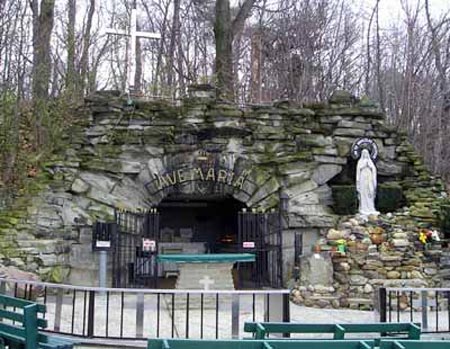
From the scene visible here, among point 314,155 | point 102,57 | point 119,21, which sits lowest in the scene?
point 314,155

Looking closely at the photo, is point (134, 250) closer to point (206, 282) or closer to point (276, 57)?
point (206, 282)

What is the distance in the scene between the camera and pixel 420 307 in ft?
30.7

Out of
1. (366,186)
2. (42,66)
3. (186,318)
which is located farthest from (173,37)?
(186,318)

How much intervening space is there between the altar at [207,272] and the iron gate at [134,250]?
154 centimetres

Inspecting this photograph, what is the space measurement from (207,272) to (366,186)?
4.10 metres

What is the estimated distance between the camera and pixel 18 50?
1658cm

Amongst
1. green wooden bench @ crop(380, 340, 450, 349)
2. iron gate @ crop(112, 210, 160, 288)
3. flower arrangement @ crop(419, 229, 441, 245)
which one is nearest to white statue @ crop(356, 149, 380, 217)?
flower arrangement @ crop(419, 229, 441, 245)

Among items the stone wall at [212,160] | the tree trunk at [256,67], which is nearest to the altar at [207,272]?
the stone wall at [212,160]

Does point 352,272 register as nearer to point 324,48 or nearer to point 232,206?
point 232,206

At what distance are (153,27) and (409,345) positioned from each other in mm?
19511

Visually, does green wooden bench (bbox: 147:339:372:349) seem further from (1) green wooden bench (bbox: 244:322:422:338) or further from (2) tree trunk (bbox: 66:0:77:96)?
(2) tree trunk (bbox: 66:0:77:96)

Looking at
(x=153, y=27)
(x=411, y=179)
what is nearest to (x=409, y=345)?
(x=411, y=179)

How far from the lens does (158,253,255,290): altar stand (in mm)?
9289

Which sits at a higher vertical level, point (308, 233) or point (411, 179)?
point (411, 179)
